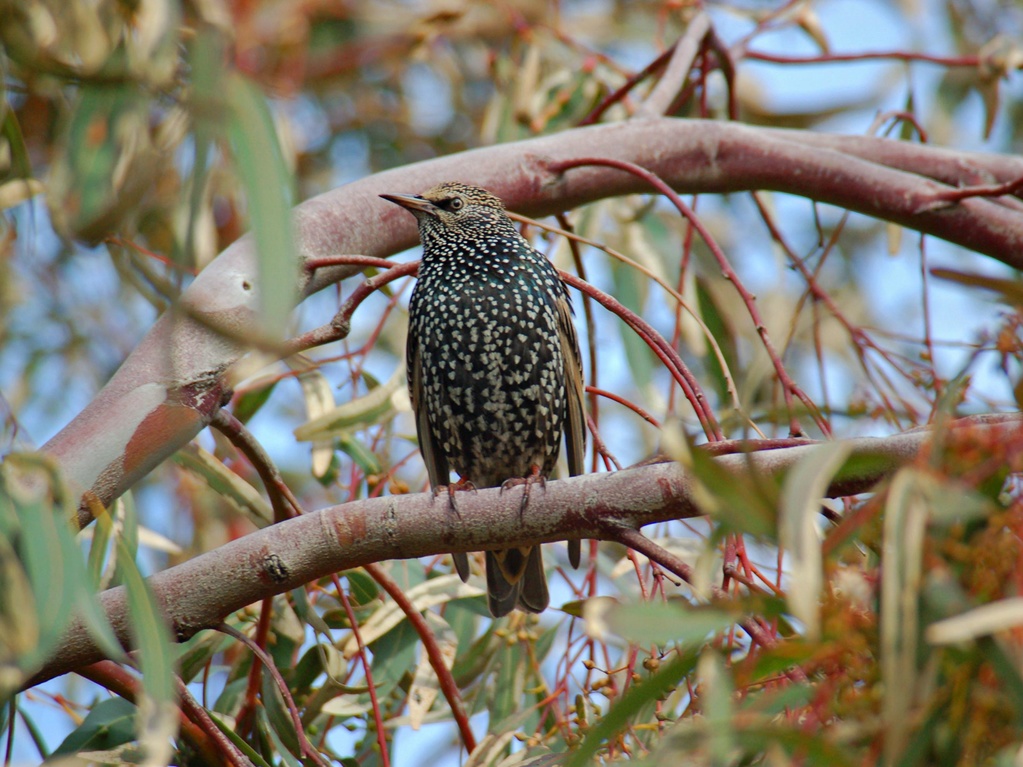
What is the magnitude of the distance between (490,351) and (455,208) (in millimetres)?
469

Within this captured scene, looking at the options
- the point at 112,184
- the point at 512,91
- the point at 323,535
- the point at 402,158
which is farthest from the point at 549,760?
the point at 402,158

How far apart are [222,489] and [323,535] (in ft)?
2.95

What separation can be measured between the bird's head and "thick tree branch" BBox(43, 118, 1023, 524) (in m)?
0.07

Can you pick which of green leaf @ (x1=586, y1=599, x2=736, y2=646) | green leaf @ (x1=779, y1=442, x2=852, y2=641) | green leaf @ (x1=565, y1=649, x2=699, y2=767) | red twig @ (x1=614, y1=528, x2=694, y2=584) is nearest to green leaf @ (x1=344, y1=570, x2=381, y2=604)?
red twig @ (x1=614, y1=528, x2=694, y2=584)

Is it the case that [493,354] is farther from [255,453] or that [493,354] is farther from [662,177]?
[255,453]

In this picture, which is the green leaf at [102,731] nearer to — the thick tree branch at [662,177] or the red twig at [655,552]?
the thick tree branch at [662,177]

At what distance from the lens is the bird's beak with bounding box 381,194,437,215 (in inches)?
122

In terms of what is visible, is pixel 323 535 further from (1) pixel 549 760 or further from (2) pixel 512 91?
(2) pixel 512 91

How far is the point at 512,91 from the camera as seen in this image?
427 cm

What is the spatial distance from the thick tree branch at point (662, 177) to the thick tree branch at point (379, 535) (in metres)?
0.52

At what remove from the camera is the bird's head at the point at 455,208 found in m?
3.28

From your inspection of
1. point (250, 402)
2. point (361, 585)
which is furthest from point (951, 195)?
point (250, 402)

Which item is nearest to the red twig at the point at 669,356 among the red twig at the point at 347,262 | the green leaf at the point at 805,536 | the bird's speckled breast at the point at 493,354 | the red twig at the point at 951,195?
the red twig at the point at 347,262

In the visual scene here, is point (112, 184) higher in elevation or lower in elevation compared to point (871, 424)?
higher
